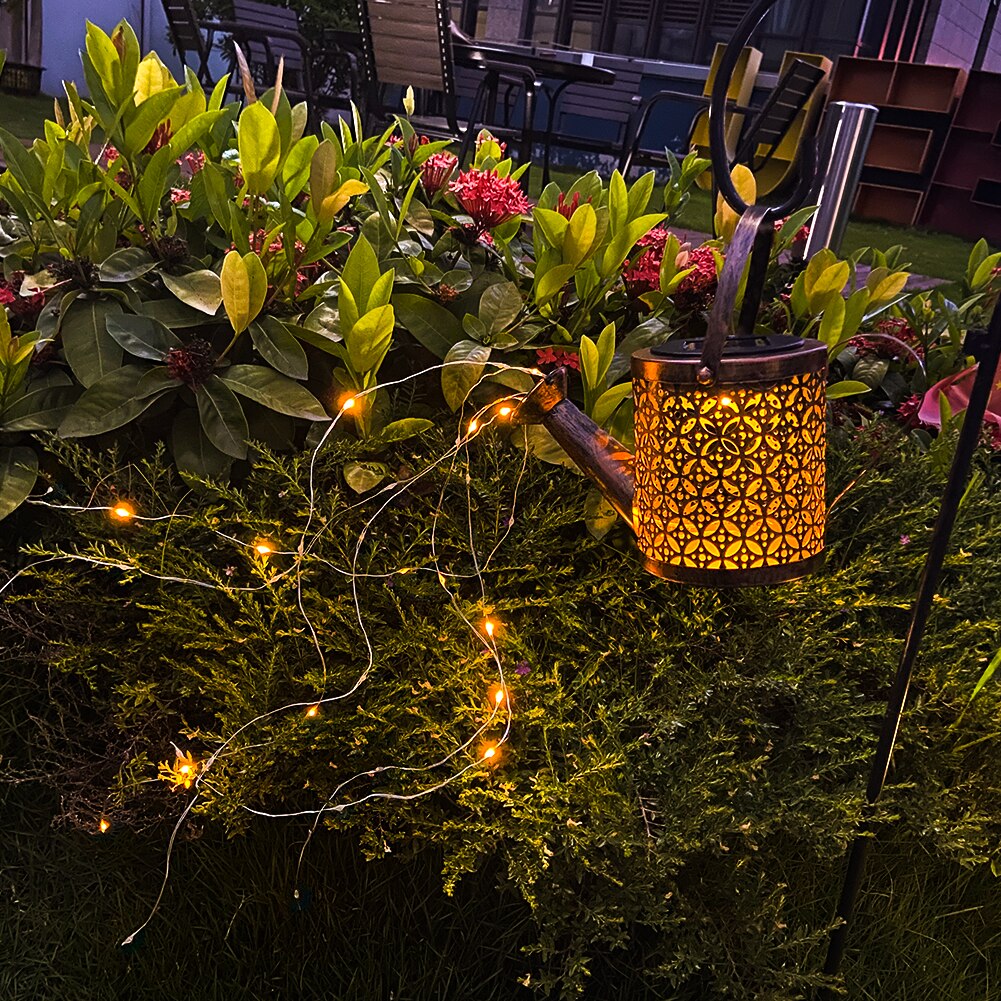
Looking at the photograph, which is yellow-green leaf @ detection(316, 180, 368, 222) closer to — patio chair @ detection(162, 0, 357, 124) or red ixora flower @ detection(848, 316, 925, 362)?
red ixora flower @ detection(848, 316, 925, 362)

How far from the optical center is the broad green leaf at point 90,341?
1.12 metres

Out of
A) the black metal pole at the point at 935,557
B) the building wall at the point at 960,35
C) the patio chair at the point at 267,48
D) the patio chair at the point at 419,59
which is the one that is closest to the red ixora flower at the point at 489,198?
the black metal pole at the point at 935,557

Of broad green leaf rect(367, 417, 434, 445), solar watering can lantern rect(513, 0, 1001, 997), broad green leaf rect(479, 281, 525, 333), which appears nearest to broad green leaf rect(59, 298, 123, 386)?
broad green leaf rect(367, 417, 434, 445)

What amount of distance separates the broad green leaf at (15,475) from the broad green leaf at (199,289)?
25 centimetres

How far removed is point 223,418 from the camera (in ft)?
3.61

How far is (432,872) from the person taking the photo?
116cm

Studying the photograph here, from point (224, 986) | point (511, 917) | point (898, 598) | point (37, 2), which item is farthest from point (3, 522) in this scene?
point (37, 2)

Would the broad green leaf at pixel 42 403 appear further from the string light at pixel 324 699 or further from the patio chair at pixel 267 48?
the patio chair at pixel 267 48

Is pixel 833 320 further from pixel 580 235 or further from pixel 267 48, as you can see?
pixel 267 48

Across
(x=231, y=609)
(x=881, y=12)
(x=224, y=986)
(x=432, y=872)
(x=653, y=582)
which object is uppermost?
(x=881, y=12)

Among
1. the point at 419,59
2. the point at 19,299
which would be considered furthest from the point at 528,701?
the point at 419,59

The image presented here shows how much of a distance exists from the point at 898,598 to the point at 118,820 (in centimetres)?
93

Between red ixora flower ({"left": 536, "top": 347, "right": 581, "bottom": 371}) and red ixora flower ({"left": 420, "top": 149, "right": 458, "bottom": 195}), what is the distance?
42 centimetres

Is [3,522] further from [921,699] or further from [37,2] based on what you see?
[37,2]
